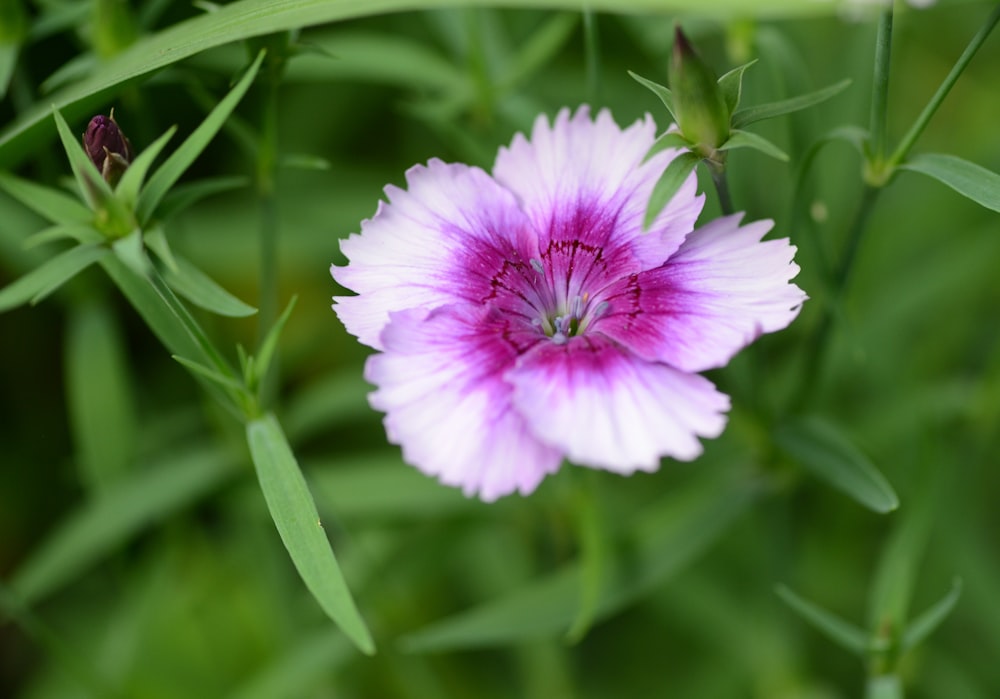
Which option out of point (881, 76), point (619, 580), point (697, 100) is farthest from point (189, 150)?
point (619, 580)

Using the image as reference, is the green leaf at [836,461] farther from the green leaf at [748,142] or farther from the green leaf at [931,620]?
the green leaf at [748,142]

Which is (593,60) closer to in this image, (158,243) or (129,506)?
(158,243)

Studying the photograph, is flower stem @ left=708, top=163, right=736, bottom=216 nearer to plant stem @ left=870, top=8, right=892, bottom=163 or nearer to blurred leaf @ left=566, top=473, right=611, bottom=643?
plant stem @ left=870, top=8, right=892, bottom=163

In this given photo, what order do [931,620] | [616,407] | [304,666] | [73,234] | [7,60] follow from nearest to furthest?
1. [616,407]
2. [73,234]
3. [931,620]
4. [7,60]
5. [304,666]

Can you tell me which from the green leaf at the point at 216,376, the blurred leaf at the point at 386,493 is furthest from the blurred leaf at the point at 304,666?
the green leaf at the point at 216,376

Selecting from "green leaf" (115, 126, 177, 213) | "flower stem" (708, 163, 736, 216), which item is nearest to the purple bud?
"green leaf" (115, 126, 177, 213)

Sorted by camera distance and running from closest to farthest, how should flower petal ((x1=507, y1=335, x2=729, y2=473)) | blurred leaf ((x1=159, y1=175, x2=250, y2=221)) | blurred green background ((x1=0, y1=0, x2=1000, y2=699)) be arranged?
1. flower petal ((x1=507, y1=335, x2=729, y2=473))
2. blurred leaf ((x1=159, y1=175, x2=250, y2=221))
3. blurred green background ((x1=0, y1=0, x2=1000, y2=699))
